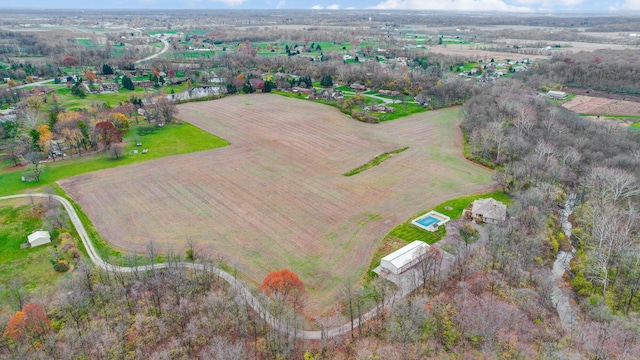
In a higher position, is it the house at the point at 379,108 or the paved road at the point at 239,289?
the house at the point at 379,108

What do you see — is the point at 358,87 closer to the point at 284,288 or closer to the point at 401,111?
the point at 401,111

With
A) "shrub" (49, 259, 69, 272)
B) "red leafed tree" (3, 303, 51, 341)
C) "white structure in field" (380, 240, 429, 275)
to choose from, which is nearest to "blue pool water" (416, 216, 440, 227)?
"white structure in field" (380, 240, 429, 275)

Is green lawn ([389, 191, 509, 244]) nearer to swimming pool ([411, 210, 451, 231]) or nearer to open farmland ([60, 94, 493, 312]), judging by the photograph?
swimming pool ([411, 210, 451, 231])

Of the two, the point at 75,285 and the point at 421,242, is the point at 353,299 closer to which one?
the point at 421,242

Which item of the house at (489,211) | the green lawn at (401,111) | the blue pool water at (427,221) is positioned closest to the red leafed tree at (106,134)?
the green lawn at (401,111)

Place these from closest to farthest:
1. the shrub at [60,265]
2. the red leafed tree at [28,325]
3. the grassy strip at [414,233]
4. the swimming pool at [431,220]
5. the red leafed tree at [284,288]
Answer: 1. the red leafed tree at [28,325]
2. the red leafed tree at [284,288]
3. the shrub at [60,265]
4. the grassy strip at [414,233]
5. the swimming pool at [431,220]

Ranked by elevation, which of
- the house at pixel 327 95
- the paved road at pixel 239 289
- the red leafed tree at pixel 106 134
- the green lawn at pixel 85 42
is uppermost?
the green lawn at pixel 85 42

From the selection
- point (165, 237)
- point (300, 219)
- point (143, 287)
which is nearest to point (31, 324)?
point (143, 287)

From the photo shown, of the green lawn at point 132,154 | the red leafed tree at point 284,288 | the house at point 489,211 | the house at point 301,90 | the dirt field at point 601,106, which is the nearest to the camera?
the red leafed tree at point 284,288

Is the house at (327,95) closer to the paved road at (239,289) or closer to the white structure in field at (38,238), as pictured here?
the paved road at (239,289)
